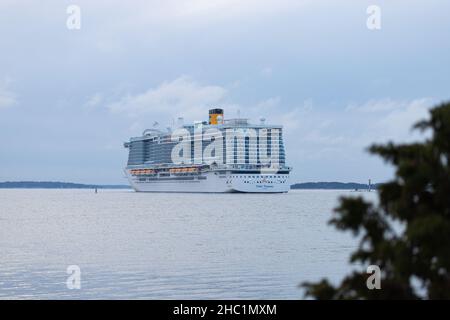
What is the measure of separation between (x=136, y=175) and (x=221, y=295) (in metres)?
100

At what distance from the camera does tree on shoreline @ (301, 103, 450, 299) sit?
213 inches

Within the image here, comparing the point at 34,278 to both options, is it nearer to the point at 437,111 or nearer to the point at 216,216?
the point at 437,111

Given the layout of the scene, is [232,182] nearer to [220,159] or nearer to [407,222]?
[220,159]

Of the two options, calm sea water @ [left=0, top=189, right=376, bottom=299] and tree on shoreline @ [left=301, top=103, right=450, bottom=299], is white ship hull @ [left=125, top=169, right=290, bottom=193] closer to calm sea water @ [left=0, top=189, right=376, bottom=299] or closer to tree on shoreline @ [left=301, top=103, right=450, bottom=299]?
calm sea water @ [left=0, top=189, right=376, bottom=299]

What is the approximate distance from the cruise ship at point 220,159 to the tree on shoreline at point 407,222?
86.2 m

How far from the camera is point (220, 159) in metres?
94.2

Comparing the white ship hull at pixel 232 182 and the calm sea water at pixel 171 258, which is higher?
the white ship hull at pixel 232 182

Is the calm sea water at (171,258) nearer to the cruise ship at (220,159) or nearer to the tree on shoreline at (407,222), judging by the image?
the tree on shoreline at (407,222)

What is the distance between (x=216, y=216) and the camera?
178 ft

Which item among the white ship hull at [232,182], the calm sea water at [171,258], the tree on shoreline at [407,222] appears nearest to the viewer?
the tree on shoreline at [407,222]

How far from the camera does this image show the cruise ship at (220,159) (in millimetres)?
94438

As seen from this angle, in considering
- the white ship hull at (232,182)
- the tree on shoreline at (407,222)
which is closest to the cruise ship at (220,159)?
the white ship hull at (232,182)
